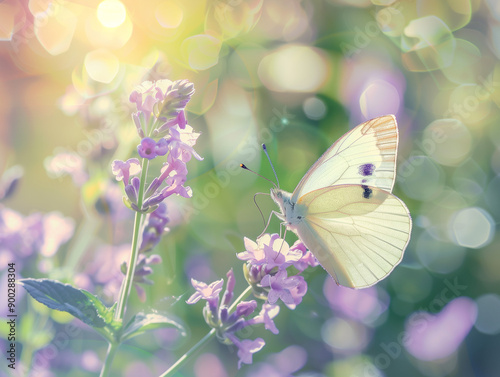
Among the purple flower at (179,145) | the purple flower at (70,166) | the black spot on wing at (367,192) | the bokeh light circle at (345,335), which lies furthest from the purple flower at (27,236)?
the bokeh light circle at (345,335)

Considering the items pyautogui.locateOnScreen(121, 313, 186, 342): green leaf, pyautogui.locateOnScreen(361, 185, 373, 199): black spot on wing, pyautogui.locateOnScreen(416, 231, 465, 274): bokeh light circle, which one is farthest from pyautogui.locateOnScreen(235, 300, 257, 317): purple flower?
pyautogui.locateOnScreen(416, 231, 465, 274): bokeh light circle

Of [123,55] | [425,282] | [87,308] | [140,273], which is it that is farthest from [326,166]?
[123,55]

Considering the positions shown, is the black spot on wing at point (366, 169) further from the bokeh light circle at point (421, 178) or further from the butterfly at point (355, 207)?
the bokeh light circle at point (421, 178)

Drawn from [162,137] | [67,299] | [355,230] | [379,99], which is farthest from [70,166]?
[379,99]

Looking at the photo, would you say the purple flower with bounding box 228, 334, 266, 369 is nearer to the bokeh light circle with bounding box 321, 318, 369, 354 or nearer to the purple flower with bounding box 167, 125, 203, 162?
the purple flower with bounding box 167, 125, 203, 162

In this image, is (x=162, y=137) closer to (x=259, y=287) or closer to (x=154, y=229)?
(x=154, y=229)

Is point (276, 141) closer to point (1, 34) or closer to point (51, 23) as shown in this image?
point (51, 23)
